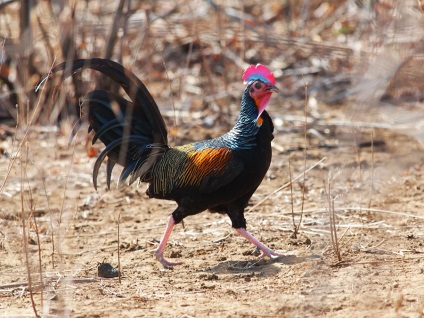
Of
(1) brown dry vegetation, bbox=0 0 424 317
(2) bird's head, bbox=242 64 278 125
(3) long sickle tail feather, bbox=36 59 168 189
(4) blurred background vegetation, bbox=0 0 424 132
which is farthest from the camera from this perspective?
(4) blurred background vegetation, bbox=0 0 424 132

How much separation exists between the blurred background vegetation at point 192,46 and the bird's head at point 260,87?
1.78 m

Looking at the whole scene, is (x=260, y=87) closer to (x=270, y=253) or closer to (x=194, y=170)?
(x=194, y=170)

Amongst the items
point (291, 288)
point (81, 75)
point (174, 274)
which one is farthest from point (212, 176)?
point (81, 75)

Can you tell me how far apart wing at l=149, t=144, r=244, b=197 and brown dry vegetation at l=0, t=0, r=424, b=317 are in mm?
595

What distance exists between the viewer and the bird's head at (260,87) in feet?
19.2

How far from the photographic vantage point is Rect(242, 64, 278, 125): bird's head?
19.2ft

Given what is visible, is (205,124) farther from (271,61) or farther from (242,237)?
(242,237)

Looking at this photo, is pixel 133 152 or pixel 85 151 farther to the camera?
pixel 85 151

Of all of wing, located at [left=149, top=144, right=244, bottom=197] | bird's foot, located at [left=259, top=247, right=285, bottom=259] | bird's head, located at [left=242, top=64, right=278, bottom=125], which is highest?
bird's head, located at [left=242, top=64, right=278, bottom=125]

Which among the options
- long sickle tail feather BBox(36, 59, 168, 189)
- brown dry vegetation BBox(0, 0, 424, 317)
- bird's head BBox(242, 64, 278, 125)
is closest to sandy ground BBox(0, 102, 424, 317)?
brown dry vegetation BBox(0, 0, 424, 317)

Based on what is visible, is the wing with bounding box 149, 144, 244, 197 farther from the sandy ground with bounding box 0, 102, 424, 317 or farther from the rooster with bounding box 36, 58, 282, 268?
the sandy ground with bounding box 0, 102, 424, 317

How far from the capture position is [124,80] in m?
6.12

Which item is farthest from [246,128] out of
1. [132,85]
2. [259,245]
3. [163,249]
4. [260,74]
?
[163,249]

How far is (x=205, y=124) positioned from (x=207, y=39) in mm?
1550
